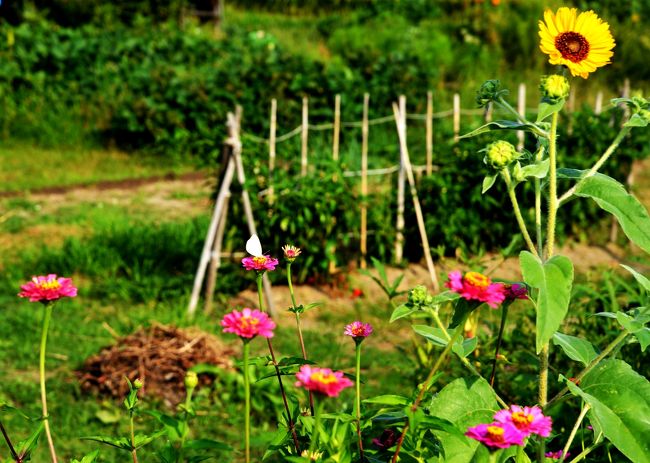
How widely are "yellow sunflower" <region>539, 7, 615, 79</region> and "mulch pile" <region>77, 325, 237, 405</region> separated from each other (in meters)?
3.27

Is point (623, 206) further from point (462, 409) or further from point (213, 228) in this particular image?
point (213, 228)

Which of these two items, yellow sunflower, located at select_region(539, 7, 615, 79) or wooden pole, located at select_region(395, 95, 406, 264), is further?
wooden pole, located at select_region(395, 95, 406, 264)

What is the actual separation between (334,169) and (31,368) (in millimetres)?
2531

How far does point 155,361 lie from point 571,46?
3.48 m

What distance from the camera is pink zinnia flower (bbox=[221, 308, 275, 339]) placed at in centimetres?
142

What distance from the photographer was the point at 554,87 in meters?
1.79

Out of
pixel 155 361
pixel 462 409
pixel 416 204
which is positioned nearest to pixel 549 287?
pixel 462 409

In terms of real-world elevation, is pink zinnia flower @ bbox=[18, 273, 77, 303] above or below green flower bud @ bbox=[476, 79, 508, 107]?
below

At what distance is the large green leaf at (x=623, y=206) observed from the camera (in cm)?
177

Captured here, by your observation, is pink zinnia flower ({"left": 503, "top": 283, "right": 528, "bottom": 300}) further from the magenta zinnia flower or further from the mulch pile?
the mulch pile

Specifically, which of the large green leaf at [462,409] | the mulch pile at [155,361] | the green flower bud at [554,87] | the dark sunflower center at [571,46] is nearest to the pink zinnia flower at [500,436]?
the large green leaf at [462,409]

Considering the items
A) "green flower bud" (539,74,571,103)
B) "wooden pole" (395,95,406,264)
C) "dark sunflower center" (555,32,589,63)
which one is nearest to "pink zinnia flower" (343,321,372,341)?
"green flower bud" (539,74,571,103)

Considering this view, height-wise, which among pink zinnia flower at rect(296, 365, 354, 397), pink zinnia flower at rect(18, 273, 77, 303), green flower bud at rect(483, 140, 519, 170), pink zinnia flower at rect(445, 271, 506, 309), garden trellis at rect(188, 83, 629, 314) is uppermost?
green flower bud at rect(483, 140, 519, 170)

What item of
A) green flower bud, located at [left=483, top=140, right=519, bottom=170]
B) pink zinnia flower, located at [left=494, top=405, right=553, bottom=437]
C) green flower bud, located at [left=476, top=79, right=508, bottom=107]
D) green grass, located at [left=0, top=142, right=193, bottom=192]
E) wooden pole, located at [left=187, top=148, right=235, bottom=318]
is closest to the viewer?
pink zinnia flower, located at [left=494, top=405, right=553, bottom=437]
